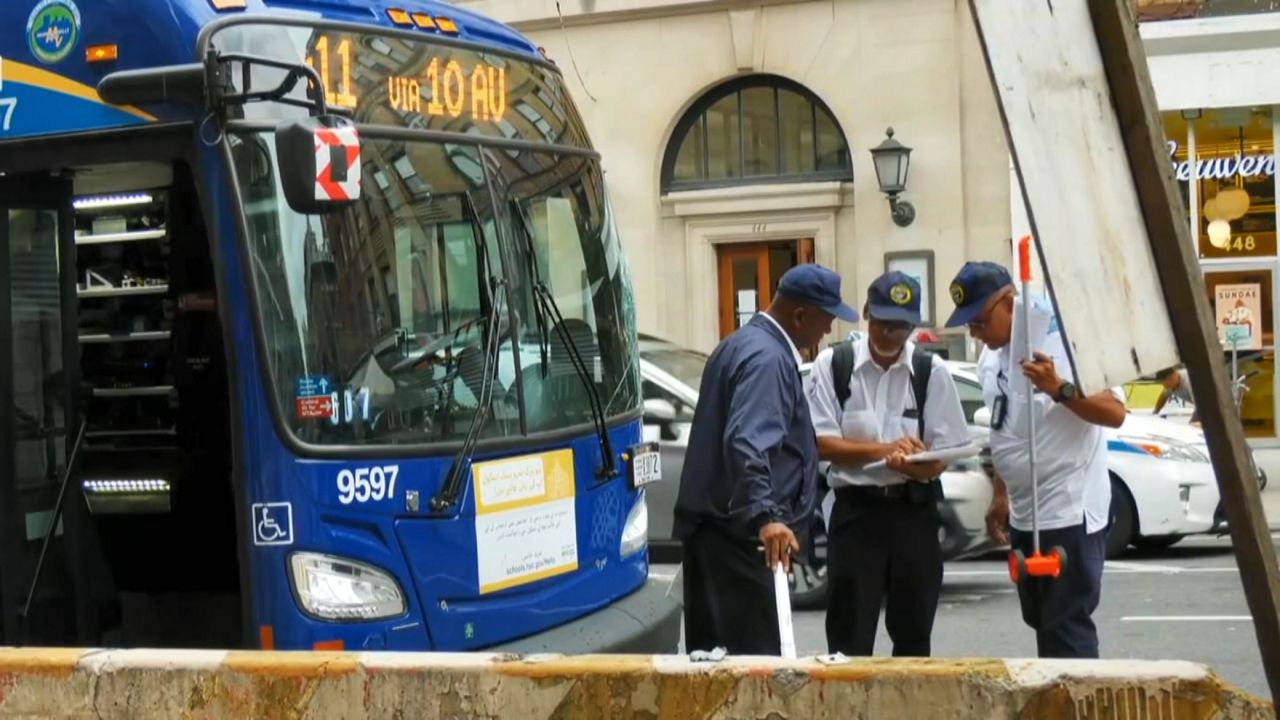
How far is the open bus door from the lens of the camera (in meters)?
6.16

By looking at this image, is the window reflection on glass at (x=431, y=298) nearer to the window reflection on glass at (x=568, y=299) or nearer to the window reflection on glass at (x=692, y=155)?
the window reflection on glass at (x=568, y=299)

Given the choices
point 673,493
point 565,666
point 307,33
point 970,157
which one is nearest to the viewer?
point 565,666

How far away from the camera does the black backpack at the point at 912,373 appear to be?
6207mm

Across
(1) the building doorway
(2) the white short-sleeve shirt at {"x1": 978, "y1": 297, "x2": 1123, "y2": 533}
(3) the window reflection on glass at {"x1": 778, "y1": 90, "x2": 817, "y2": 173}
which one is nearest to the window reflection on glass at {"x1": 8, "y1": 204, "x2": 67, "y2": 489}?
(2) the white short-sleeve shirt at {"x1": 978, "y1": 297, "x2": 1123, "y2": 533}

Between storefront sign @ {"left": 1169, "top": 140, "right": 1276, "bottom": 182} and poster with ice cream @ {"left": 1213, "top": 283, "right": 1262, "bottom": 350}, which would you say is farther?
storefront sign @ {"left": 1169, "top": 140, "right": 1276, "bottom": 182}

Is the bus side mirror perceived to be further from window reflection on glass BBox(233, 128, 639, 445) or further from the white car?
the white car

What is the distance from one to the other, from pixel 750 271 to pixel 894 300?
14579 millimetres

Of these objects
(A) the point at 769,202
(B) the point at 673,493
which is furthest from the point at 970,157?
(B) the point at 673,493

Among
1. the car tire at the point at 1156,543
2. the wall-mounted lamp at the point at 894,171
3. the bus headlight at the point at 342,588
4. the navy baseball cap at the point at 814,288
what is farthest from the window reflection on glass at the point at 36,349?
the wall-mounted lamp at the point at 894,171

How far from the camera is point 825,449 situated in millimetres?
6176

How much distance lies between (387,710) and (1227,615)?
23.1 ft

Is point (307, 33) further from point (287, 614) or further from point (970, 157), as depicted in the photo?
point (970, 157)

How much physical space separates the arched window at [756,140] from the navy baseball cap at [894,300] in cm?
Result: 1411

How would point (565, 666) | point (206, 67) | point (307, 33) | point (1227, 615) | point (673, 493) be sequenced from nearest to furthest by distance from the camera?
point (565, 666), point (206, 67), point (307, 33), point (1227, 615), point (673, 493)
